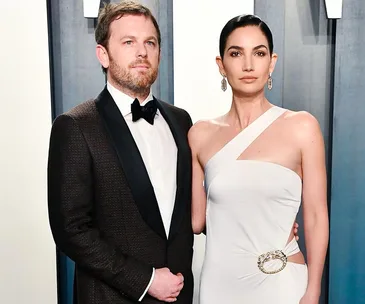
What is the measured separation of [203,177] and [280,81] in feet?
2.65

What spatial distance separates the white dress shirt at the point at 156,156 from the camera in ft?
5.53

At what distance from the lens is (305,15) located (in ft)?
7.77

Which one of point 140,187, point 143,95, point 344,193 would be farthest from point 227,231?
point 344,193

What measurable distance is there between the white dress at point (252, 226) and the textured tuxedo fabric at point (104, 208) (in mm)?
180

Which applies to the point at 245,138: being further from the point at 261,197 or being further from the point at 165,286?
the point at 165,286

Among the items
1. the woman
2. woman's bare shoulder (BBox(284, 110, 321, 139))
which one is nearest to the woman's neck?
the woman

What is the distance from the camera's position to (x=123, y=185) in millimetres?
1600

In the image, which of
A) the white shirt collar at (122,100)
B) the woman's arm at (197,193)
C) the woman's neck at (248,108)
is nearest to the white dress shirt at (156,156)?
the white shirt collar at (122,100)

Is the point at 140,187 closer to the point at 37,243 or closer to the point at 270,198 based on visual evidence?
the point at 270,198

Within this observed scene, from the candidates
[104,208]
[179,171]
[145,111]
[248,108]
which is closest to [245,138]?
[248,108]

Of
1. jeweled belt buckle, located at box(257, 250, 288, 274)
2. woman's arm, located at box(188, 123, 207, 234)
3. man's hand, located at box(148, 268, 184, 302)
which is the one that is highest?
woman's arm, located at box(188, 123, 207, 234)

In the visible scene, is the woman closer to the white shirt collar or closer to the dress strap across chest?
the dress strap across chest

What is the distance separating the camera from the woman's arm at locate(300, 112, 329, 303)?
158cm

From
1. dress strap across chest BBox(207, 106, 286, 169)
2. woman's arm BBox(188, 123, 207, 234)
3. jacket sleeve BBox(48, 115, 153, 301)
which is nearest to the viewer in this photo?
jacket sleeve BBox(48, 115, 153, 301)
